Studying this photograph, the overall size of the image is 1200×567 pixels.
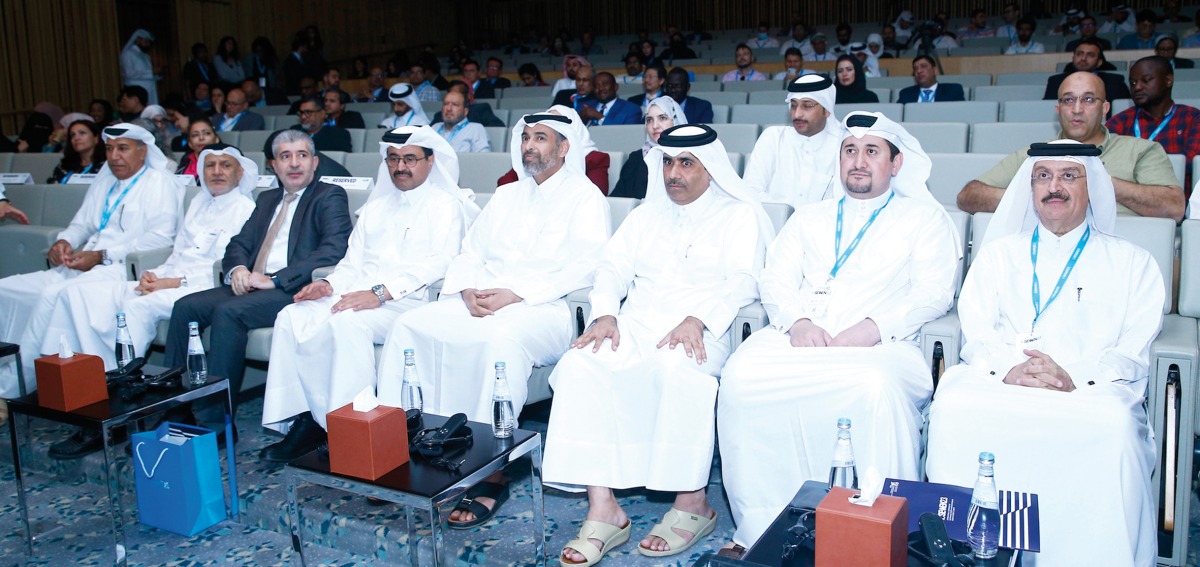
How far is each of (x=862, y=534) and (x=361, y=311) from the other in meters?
2.36

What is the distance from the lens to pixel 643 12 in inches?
630

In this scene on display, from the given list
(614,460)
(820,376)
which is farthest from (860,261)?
(614,460)

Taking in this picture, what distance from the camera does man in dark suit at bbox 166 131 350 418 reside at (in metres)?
3.58

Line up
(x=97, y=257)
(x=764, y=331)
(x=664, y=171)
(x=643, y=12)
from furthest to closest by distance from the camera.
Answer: (x=643, y=12)
(x=97, y=257)
(x=664, y=171)
(x=764, y=331)

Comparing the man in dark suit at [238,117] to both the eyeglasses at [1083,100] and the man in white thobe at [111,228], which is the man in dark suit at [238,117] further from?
the eyeglasses at [1083,100]

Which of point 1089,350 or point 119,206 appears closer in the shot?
point 1089,350

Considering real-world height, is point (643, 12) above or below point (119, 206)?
above

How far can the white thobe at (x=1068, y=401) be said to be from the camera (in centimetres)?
217

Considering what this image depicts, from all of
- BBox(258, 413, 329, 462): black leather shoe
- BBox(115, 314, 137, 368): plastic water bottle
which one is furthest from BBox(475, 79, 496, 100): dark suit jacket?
BBox(115, 314, 137, 368): plastic water bottle

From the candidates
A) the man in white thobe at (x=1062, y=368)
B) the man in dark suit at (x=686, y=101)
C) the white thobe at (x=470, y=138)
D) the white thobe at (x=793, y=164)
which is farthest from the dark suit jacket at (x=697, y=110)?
the man in white thobe at (x=1062, y=368)

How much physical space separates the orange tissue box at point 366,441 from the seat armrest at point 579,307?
1.09 metres

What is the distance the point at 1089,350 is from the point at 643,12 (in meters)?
14.3

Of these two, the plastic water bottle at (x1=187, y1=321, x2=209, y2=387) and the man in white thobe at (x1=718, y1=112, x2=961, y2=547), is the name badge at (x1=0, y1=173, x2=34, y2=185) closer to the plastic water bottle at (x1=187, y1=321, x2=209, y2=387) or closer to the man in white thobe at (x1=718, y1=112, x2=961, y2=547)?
the plastic water bottle at (x1=187, y1=321, x2=209, y2=387)

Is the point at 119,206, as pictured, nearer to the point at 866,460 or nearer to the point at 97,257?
the point at 97,257
